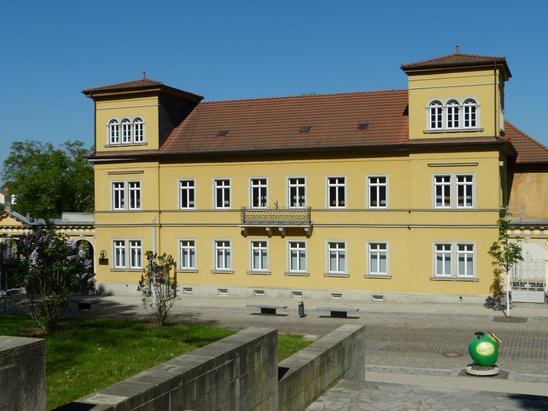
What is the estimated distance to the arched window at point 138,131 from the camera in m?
36.8

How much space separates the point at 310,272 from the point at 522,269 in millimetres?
9902

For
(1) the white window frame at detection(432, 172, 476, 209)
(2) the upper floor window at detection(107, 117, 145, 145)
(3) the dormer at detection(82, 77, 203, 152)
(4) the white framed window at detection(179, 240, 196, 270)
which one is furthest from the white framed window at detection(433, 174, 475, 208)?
(2) the upper floor window at detection(107, 117, 145, 145)

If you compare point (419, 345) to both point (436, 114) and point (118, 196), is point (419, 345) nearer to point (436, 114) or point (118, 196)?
point (436, 114)

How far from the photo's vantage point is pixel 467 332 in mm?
24938

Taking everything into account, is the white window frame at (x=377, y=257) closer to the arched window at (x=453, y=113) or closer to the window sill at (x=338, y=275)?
the window sill at (x=338, y=275)

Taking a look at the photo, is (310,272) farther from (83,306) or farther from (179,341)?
(179,341)

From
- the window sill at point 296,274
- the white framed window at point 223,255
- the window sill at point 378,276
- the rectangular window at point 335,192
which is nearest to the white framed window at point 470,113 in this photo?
the rectangular window at point 335,192

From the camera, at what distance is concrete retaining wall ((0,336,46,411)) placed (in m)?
5.95

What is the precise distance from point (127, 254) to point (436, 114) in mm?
17820

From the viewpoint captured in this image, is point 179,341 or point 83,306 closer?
point 179,341

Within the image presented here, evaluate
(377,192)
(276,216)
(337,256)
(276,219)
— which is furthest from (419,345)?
(276,216)

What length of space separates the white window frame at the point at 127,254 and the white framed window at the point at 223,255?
434 centimetres

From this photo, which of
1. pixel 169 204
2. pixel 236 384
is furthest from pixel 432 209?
pixel 236 384

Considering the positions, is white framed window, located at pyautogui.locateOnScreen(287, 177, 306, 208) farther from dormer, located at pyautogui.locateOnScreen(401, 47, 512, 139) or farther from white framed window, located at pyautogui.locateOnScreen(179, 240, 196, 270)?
dormer, located at pyautogui.locateOnScreen(401, 47, 512, 139)
